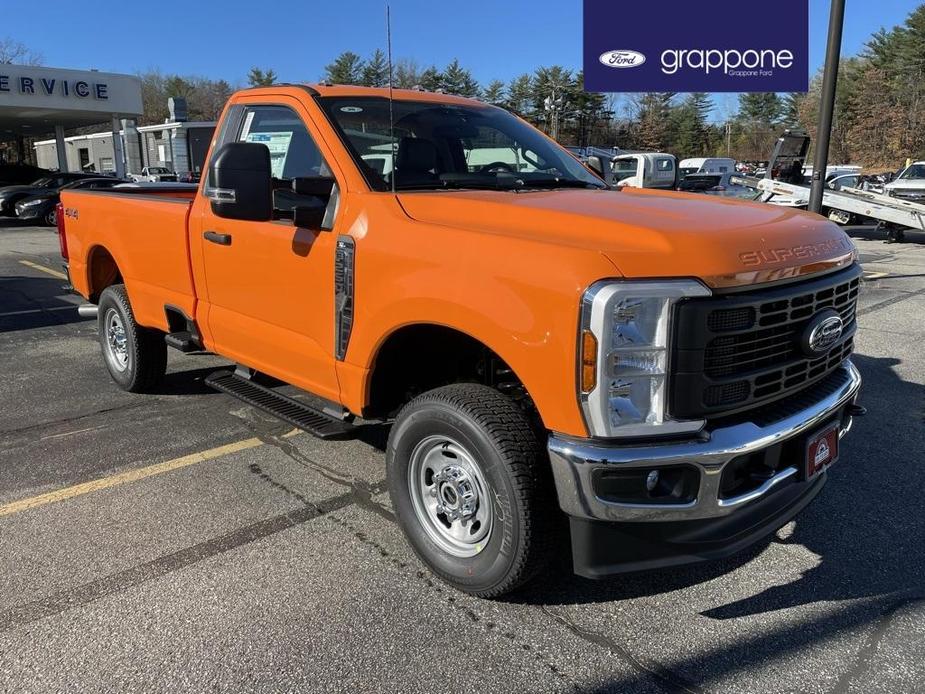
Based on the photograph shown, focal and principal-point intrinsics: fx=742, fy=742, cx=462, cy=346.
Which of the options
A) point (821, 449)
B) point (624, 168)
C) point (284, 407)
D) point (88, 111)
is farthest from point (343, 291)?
point (88, 111)

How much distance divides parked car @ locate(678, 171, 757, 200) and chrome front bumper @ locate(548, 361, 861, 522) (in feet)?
59.3

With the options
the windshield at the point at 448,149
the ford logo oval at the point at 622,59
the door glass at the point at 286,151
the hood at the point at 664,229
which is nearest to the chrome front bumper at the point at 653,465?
the hood at the point at 664,229

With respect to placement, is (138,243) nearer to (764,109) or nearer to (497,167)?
(497,167)

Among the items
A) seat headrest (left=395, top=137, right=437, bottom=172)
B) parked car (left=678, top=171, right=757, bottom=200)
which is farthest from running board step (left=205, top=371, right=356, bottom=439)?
parked car (left=678, top=171, right=757, bottom=200)

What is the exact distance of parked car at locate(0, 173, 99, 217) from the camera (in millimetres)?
21156

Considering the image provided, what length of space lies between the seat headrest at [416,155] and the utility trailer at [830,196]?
15.0 m

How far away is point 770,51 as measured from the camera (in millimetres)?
14969

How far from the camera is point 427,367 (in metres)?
3.63

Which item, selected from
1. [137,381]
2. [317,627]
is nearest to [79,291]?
[137,381]

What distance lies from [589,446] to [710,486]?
44 cm

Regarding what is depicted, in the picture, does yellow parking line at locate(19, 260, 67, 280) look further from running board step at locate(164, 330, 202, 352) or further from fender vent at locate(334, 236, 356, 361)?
fender vent at locate(334, 236, 356, 361)

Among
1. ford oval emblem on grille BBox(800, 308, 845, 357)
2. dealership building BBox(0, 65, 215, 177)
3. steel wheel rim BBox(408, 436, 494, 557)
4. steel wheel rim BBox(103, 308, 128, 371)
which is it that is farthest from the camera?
dealership building BBox(0, 65, 215, 177)

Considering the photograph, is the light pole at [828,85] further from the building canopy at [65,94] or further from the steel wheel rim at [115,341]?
the building canopy at [65,94]

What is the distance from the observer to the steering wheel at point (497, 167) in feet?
13.1
